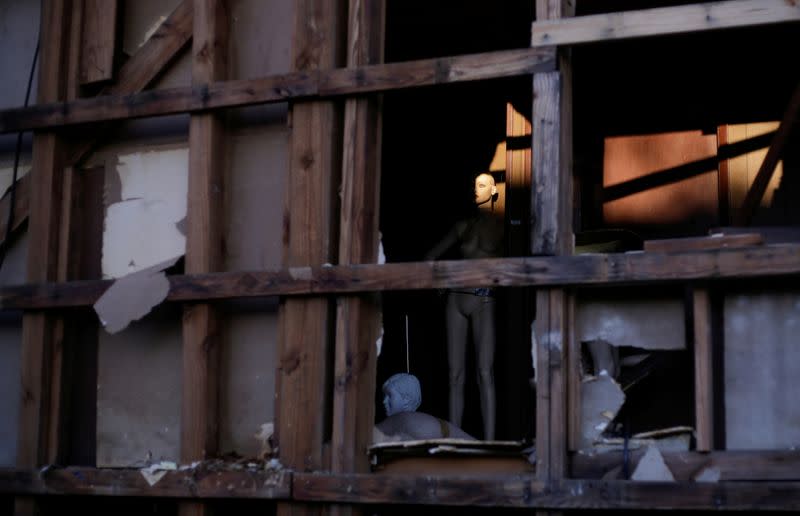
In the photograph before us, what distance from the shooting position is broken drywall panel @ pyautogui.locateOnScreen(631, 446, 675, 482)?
19.5 ft

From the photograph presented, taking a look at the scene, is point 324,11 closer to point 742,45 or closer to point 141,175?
point 141,175

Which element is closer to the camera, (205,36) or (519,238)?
(205,36)

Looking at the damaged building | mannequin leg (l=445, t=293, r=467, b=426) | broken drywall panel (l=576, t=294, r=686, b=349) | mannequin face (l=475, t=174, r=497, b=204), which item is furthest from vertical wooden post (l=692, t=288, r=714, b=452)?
mannequin face (l=475, t=174, r=497, b=204)

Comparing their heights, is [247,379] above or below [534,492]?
above

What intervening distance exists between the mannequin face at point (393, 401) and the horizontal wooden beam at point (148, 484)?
7.02 feet

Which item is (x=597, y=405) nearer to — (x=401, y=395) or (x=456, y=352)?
(x=401, y=395)

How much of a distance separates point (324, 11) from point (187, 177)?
48.8 inches

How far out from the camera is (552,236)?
626 cm

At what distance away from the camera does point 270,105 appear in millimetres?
7152

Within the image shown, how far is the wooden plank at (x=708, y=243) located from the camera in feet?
19.5

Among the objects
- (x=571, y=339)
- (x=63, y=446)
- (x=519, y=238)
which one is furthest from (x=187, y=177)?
(x=519, y=238)

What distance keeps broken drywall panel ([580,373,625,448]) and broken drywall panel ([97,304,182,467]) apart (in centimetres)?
229

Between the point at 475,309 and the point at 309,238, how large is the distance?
115 inches

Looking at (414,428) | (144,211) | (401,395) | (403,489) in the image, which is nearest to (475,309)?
(401,395)
